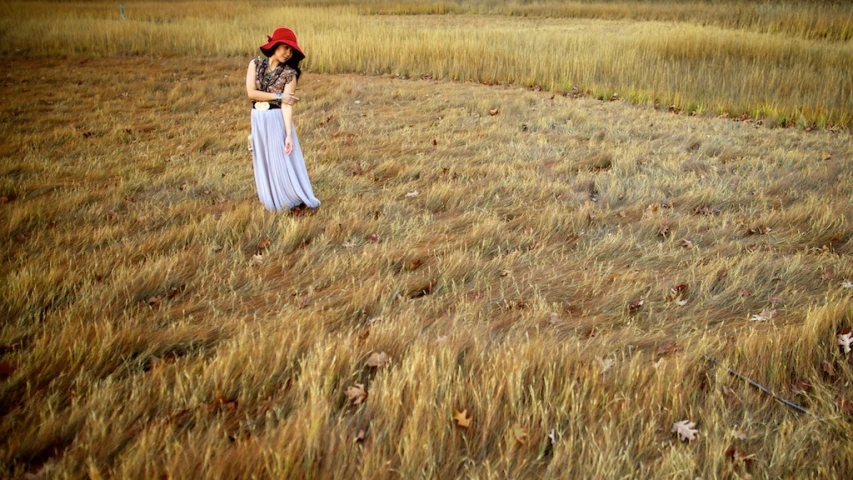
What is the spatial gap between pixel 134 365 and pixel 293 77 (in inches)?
112

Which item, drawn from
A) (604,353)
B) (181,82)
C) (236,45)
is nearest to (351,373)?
(604,353)

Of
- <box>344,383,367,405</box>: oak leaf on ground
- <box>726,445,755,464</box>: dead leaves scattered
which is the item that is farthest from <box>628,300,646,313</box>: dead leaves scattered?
<box>344,383,367,405</box>: oak leaf on ground

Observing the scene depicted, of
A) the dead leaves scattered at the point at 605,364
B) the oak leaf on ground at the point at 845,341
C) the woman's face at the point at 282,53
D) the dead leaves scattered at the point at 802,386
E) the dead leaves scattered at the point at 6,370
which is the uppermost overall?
the woman's face at the point at 282,53

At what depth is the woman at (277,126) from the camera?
4262 mm

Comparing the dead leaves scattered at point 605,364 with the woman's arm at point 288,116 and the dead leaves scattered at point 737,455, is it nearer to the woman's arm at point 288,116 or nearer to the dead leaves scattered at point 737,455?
the dead leaves scattered at point 737,455

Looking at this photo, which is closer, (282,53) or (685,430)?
(685,430)

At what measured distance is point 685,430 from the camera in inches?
81.8

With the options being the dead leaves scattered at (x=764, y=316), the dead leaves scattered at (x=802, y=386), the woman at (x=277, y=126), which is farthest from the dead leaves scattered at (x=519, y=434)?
the woman at (x=277, y=126)

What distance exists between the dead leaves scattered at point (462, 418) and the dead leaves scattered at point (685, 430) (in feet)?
2.84

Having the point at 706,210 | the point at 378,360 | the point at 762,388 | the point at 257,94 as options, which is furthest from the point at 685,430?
the point at 257,94

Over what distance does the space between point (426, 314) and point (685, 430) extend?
1451 millimetres

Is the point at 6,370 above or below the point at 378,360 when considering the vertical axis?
above

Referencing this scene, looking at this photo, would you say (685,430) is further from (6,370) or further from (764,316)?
(6,370)

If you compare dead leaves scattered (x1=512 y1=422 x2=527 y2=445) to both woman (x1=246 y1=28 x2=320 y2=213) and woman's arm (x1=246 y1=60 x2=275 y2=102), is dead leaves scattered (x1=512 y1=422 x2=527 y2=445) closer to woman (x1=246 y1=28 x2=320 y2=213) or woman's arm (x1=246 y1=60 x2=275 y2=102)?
woman (x1=246 y1=28 x2=320 y2=213)
